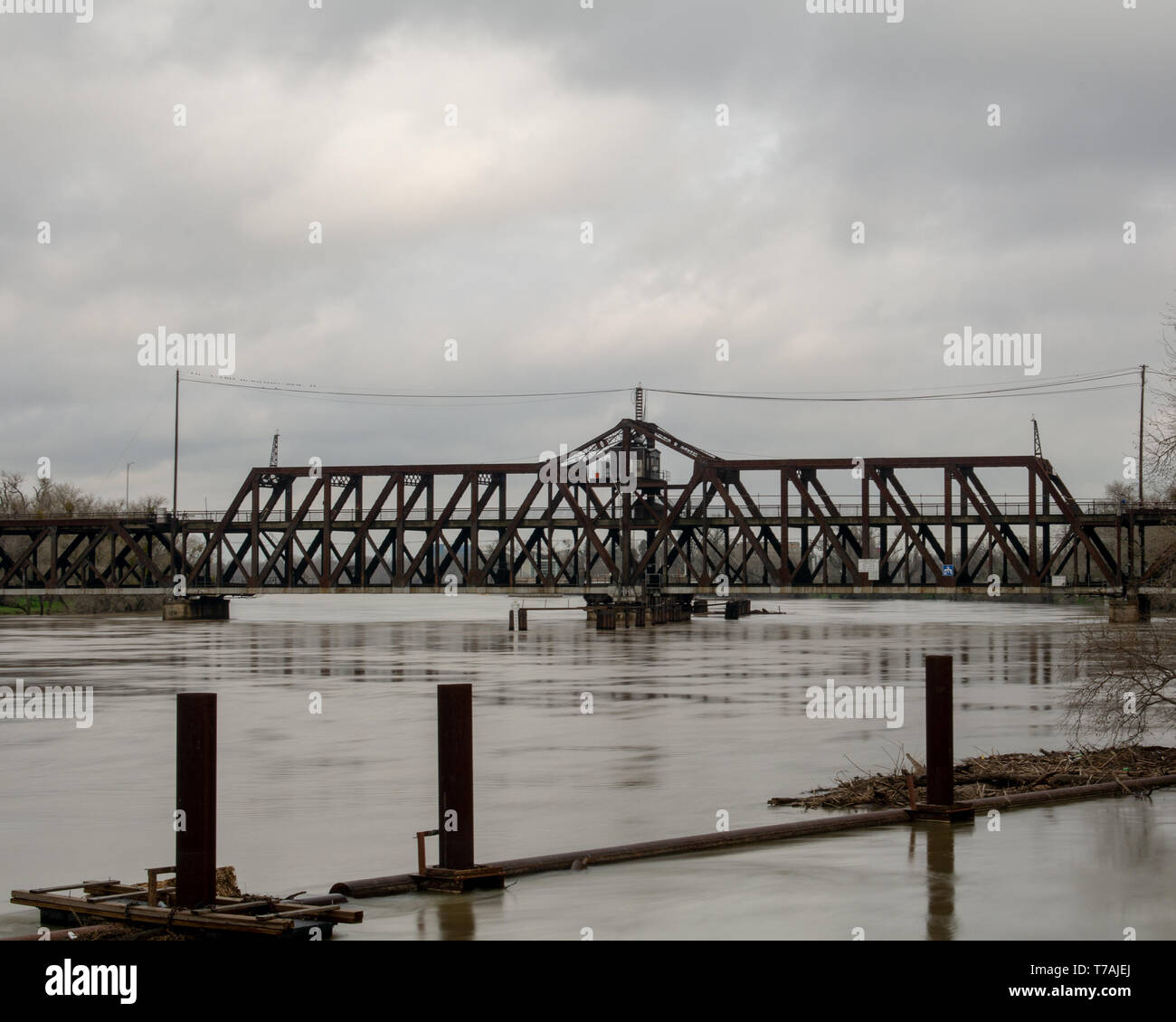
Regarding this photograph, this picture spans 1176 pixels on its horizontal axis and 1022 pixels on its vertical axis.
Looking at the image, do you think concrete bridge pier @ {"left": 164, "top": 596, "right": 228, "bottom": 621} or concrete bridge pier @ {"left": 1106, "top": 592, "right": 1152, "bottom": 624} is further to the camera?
concrete bridge pier @ {"left": 164, "top": 596, "right": 228, "bottom": 621}

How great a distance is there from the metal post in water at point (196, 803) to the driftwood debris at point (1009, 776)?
806cm

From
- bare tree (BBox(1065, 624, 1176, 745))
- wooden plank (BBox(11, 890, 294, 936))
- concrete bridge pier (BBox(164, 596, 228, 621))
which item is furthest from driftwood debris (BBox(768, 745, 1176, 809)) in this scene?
concrete bridge pier (BBox(164, 596, 228, 621))

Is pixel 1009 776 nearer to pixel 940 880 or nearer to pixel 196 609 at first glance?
pixel 940 880

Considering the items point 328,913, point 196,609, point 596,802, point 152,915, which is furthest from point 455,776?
point 196,609

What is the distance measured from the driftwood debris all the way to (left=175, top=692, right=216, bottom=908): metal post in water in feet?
26.4

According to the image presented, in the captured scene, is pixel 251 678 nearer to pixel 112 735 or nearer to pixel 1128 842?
pixel 112 735

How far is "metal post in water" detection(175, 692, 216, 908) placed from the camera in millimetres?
10750

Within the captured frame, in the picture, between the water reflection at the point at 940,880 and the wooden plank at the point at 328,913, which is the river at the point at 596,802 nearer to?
the water reflection at the point at 940,880

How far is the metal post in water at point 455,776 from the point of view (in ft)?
40.8

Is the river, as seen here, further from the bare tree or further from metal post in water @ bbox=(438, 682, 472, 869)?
the bare tree

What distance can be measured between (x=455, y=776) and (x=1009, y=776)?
8.45 m

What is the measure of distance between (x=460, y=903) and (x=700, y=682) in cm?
2857
